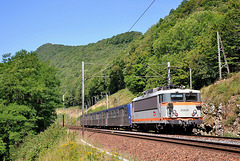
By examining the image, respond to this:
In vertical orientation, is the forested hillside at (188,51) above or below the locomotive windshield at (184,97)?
above

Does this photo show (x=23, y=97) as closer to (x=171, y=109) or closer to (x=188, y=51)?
(x=171, y=109)

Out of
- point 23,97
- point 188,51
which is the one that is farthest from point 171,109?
point 188,51

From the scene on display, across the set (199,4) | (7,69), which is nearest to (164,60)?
(7,69)

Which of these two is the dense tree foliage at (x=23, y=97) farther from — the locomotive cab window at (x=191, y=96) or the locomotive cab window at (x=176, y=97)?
the locomotive cab window at (x=191, y=96)

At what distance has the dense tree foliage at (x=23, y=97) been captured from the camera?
113 feet

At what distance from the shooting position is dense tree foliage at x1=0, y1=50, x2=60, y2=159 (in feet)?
113

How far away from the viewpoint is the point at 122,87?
11362 cm

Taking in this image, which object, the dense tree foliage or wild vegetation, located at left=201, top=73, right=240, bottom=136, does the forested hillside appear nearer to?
wild vegetation, located at left=201, top=73, right=240, bottom=136

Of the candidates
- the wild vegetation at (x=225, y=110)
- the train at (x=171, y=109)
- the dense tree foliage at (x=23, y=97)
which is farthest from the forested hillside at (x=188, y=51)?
the dense tree foliage at (x=23, y=97)

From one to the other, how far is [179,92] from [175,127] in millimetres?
2648

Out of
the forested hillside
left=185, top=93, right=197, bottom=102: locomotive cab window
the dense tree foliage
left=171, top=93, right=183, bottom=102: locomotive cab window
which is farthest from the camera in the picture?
the forested hillside

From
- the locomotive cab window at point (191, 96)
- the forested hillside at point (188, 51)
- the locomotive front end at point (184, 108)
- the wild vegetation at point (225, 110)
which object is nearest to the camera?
the locomotive front end at point (184, 108)

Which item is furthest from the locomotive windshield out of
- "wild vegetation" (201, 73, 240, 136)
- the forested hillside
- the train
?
the forested hillside

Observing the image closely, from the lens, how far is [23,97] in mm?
39781
